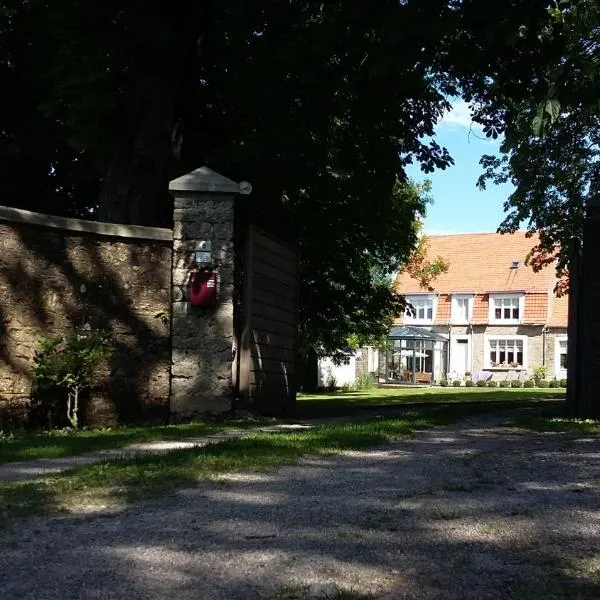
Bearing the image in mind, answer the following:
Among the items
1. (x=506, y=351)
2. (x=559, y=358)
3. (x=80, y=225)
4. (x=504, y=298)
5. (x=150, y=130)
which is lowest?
(x=559, y=358)

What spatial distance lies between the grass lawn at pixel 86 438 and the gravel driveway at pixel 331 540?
83.8 inches

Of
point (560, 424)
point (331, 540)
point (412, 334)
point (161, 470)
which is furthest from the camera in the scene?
point (412, 334)

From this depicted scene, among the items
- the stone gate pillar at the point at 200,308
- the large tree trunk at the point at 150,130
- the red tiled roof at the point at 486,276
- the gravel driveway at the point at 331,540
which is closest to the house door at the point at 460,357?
the red tiled roof at the point at 486,276

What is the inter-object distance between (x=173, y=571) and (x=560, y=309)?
49.2 metres

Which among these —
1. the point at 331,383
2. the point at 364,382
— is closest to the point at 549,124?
the point at 331,383

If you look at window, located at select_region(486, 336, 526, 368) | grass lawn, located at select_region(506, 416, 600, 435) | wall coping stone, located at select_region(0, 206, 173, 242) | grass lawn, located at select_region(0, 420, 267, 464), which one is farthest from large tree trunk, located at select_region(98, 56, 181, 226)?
window, located at select_region(486, 336, 526, 368)

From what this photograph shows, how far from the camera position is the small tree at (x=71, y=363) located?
882 centimetres

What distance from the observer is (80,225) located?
9.34 m

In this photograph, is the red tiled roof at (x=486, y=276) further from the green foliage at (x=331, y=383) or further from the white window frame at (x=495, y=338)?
the green foliage at (x=331, y=383)

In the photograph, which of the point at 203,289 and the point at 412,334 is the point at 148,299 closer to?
the point at 203,289

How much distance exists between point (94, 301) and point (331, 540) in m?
6.33

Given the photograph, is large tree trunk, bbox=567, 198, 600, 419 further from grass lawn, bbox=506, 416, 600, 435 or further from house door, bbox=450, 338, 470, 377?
house door, bbox=450, 338, 470, 377

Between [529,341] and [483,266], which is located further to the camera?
[483,266]

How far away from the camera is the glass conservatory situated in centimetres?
4825
